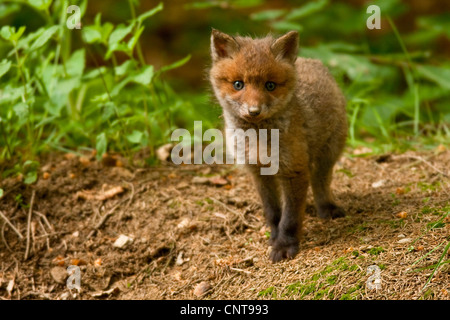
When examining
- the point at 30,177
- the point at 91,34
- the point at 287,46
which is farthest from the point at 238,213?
the point at 91,34

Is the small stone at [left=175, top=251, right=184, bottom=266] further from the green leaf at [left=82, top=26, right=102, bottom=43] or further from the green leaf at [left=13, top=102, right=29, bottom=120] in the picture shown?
the green leaf at [left=82, top=26, right=102, bottom=43]

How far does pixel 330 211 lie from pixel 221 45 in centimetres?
163

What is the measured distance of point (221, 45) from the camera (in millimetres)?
3867

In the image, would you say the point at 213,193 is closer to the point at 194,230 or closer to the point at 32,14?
the point at 194,230

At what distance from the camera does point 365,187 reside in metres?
4.81

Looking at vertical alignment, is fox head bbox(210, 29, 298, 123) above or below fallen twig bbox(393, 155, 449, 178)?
above

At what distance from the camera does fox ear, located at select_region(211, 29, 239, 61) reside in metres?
3.77

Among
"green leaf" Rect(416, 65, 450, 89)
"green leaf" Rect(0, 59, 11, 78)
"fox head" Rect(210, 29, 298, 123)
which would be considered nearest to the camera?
"fox head" Rect(210, 29, 298, 123)

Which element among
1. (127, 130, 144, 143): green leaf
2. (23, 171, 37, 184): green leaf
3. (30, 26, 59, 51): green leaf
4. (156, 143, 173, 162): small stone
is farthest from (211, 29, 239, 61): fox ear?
(23, 171, 37, 184): green leaf

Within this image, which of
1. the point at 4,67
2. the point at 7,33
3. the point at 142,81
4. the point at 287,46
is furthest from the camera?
the point at 142,81

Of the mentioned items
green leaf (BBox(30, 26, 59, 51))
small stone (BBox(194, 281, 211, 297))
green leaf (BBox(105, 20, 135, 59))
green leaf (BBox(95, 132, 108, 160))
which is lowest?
small stone (BBox(194, 281, 211, 297))

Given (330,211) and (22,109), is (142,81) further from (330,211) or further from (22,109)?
(330,211)

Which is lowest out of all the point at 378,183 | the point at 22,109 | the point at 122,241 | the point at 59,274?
the point at 59,274
